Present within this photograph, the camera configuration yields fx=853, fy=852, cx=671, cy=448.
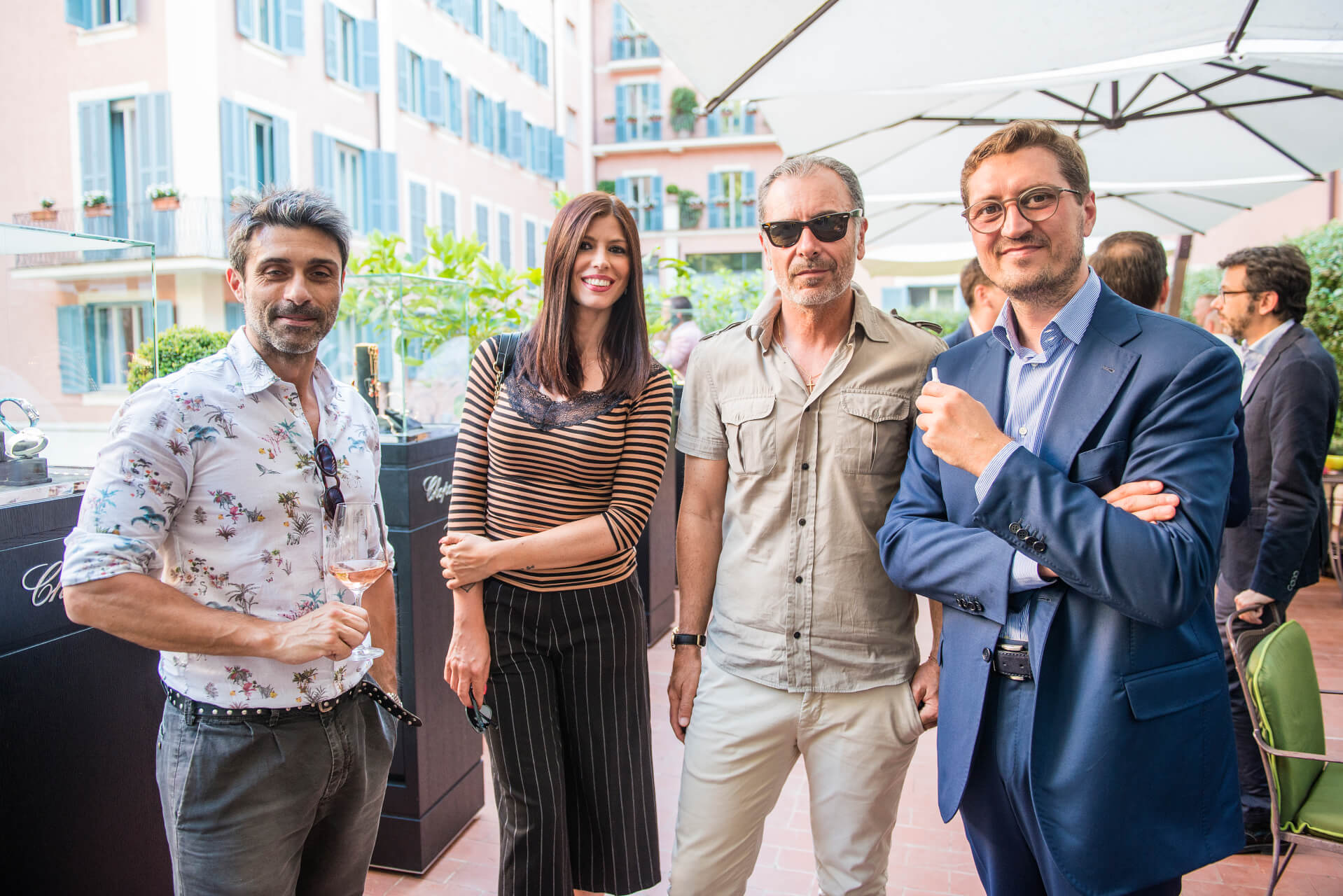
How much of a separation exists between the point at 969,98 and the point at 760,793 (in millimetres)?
4220

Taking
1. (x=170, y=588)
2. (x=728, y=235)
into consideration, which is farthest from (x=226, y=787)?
(x=728, y=235)

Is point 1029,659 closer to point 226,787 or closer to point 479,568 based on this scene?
point 479,568

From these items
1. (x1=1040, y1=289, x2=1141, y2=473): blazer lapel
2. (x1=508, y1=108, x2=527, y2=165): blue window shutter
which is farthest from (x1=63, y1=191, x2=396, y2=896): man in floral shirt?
(x1=508, y1=108, x2=527, y2=165): blue window shutter

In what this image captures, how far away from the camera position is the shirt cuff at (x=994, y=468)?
1407mm

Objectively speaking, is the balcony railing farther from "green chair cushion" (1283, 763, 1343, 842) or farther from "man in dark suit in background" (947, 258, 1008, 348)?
"green chair cushion" (1283, 763, 1343, 842)

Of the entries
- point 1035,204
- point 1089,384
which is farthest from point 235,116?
point 1089,384

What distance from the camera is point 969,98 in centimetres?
480

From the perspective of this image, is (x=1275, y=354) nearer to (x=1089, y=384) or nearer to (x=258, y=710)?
(x=1089, y=384)

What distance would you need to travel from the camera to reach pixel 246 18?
14695 mm

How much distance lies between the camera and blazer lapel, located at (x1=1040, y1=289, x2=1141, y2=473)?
1459mm

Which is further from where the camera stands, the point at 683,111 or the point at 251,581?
the point at 683,111

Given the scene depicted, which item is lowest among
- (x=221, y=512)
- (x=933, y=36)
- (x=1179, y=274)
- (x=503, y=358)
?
(x=221, y=512)

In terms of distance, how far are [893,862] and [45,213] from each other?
16.2 m

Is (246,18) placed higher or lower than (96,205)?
higher
